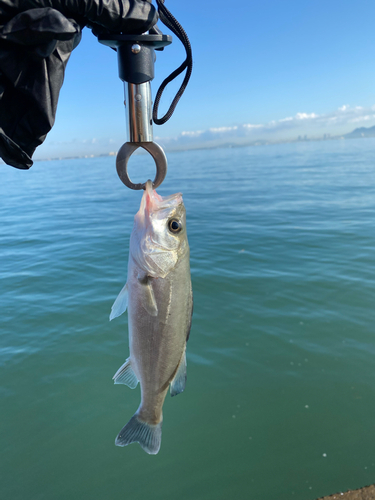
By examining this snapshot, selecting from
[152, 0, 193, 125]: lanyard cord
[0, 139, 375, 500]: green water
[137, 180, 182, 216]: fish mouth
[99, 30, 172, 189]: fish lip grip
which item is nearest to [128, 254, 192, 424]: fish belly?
[137, 180, 182, 216]: fish mouth

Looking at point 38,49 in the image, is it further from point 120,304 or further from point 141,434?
point 141,434

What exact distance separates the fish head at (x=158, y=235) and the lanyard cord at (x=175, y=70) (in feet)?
1.73

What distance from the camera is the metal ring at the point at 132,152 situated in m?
2.09

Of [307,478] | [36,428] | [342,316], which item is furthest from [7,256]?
[307,478]

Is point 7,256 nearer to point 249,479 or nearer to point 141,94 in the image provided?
point 249,479

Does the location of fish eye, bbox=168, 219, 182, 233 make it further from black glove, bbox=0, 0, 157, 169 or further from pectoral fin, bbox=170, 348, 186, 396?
black glove, bbox=0, 0, 157, 169

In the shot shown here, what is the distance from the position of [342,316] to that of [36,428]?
5485 mm

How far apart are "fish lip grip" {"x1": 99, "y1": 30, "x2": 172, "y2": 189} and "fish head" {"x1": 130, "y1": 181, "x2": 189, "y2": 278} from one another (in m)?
0.26

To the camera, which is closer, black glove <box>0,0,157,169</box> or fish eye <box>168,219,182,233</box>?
black glove <box>0,0,157,169</box>

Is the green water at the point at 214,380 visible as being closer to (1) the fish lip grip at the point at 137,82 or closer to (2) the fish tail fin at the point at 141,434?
(2) the fish tail fin at the point at 141,434

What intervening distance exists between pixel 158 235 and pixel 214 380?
385cm

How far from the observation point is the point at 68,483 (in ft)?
13.2

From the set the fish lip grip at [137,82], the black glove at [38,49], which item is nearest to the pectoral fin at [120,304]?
the fish lip grip at [137,82]

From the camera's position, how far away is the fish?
7.25ft
